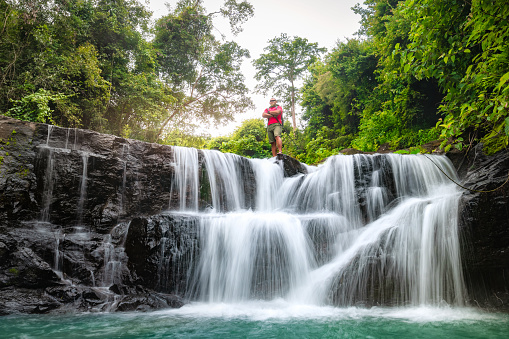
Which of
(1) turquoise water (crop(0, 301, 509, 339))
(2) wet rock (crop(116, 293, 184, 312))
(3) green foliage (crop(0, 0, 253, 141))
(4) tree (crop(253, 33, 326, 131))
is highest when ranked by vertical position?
(4) tree (crop(253, 33, 326, 131))

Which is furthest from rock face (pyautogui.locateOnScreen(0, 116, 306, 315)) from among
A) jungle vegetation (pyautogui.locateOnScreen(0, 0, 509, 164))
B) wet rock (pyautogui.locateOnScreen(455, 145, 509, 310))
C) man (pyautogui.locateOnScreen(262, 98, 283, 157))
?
wet rock (pyautogui.locateOnScreen(455, 145, 509, 310))

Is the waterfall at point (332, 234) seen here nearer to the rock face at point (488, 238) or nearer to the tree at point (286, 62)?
the rock face at point (488, 238)

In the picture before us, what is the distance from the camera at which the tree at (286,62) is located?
25.5m

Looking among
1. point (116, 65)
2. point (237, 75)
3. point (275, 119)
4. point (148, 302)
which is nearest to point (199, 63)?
point (237, 75)

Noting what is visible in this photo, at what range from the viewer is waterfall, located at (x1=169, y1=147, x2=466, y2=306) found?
4.58 metres

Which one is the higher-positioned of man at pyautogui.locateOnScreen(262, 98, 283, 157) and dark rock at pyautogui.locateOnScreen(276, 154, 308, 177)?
man at pyautogui.locateOnScreen(262, 98, 283, 157)

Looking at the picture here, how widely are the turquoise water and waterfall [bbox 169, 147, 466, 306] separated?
0.46 meters

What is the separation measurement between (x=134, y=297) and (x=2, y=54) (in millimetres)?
9030

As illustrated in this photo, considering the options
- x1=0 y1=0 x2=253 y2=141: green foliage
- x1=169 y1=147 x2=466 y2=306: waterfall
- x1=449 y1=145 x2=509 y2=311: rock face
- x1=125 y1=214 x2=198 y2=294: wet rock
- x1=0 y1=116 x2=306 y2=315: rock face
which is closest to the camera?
x1=449 y1=145 x2=509 y2=311: rock face

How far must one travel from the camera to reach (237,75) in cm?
1931

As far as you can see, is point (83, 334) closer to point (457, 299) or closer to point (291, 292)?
point (291, 292)

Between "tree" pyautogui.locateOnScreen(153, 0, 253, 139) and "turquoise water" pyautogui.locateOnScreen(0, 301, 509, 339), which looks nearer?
"turquoise water" pyautogui.locateOnScreen(0, 301, 509, 339)

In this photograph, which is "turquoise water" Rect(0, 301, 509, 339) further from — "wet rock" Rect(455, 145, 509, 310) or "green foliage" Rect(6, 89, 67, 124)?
"green foliage" Rect(6, 89, 67, 124)

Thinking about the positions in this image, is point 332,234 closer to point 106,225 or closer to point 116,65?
point 106,225
